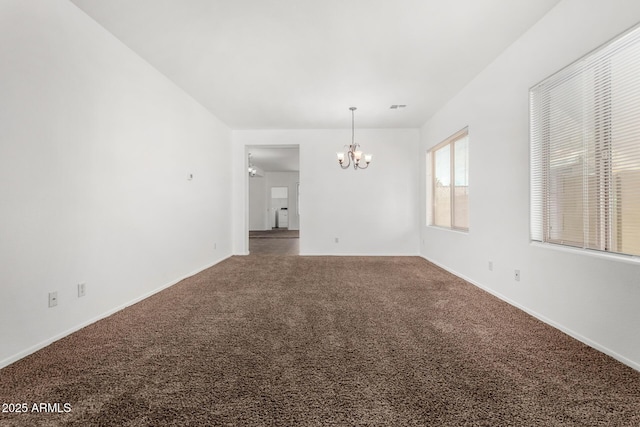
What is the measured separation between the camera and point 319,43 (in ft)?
9.68

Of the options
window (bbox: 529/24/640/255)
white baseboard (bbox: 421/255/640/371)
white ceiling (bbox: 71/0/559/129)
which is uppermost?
Result: white ceiling (bbox: 71/0/559/129)

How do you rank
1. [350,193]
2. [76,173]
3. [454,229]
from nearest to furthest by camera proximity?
[76,173] < [454,229] < [350,193]

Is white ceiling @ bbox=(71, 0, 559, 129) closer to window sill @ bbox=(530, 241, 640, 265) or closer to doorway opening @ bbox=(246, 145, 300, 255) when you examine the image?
window sill @ bbox=(530, 241, 640, 265)

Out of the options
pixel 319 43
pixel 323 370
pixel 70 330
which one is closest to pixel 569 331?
pixel 323 370

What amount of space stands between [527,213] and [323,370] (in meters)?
2.42

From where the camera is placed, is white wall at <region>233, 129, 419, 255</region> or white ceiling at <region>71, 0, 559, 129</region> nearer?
white ceiling at <region>71, 0, 559, 129</region>

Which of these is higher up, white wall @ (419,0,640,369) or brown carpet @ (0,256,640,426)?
white wall @ (419,0,640,369)

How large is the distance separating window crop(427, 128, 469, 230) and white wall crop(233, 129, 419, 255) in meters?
0.56

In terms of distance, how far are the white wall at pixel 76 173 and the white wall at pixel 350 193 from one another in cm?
254

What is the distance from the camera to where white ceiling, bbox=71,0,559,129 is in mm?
2432

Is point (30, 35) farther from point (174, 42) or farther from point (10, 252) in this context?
point (10, 252)

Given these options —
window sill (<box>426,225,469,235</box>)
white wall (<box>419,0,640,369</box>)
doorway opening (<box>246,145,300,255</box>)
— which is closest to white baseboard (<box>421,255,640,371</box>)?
white wall (<box>419,0,640,369</box>)

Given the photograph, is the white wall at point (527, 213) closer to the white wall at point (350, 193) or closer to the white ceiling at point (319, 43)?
the white ceiling at point (319, 43)

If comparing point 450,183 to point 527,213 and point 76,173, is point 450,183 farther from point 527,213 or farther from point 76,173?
point 76,173
